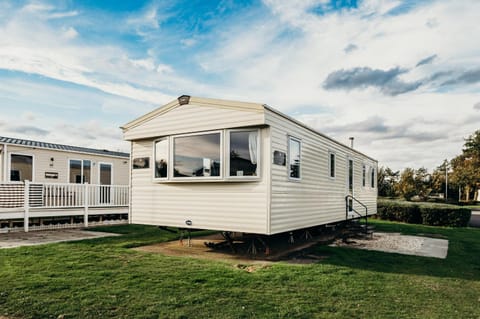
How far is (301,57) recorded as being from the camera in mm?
11438

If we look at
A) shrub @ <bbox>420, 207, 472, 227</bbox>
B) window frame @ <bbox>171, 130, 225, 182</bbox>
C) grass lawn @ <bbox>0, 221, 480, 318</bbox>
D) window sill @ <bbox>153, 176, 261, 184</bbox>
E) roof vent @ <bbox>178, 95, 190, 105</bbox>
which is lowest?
shrub @ <bbox>420, 207, 472, 227</bbox>

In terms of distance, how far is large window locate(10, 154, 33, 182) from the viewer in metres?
12.5

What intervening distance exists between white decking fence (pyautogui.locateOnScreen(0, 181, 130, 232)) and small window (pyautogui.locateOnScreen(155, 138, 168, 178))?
5.24 m

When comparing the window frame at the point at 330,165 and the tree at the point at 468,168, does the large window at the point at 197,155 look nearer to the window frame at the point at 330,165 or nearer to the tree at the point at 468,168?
the window frame at the point at 330,165

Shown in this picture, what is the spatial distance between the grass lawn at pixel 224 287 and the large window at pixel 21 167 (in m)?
7.08

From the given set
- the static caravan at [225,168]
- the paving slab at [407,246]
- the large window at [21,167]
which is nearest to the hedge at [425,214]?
the paving slab at [407,246]

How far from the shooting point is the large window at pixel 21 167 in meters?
12.5

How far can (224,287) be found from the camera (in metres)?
4.48

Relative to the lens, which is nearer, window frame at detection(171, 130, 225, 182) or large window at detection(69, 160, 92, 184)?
window frame at detection(171, 130, 225, 182)

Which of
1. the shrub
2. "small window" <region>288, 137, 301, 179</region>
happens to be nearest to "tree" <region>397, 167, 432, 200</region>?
the shrub

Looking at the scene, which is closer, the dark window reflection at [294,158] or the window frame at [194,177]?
the window frame at [194,177]

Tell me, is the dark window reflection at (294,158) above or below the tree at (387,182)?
above

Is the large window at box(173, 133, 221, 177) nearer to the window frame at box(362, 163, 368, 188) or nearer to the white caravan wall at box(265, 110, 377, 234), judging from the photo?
the white caravan wall at box(265, 110, 377, 234)

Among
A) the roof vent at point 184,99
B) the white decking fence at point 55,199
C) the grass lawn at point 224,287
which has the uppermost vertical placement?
the roof vent at point 184,99
